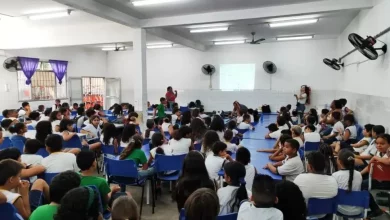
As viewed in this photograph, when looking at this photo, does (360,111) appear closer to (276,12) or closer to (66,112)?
(276,12)

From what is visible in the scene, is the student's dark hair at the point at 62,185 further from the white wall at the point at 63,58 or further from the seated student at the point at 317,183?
the white wall at the point at 63,58

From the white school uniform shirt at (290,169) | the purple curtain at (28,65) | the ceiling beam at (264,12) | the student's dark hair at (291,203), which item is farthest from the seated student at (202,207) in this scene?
the purple curtain at (28,65)

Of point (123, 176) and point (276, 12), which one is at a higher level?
point (276, 12)

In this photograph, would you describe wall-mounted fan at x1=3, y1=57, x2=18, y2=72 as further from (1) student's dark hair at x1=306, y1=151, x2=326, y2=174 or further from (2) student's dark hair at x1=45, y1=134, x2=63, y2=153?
(1) student's dark hair at x1=306, y1=151, x2=326, y2=174

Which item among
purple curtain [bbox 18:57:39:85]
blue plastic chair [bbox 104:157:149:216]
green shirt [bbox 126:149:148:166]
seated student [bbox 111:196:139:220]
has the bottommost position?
blue plastic chair [bbox 104:157:149:216]

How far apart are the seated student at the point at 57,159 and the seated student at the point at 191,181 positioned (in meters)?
1.28

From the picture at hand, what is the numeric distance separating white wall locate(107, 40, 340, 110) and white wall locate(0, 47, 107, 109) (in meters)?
0.78

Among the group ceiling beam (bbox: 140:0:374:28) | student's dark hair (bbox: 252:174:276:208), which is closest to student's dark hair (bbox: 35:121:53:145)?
student's dark hair (bbox: 252:174:276:208)

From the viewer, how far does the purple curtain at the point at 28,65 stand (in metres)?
9.70

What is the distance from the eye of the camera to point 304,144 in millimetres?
4547

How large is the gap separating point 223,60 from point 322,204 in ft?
34.6

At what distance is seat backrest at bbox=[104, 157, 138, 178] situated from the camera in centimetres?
337

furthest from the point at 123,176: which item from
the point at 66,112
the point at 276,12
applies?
the point at 276,12

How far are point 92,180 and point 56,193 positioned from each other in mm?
542
